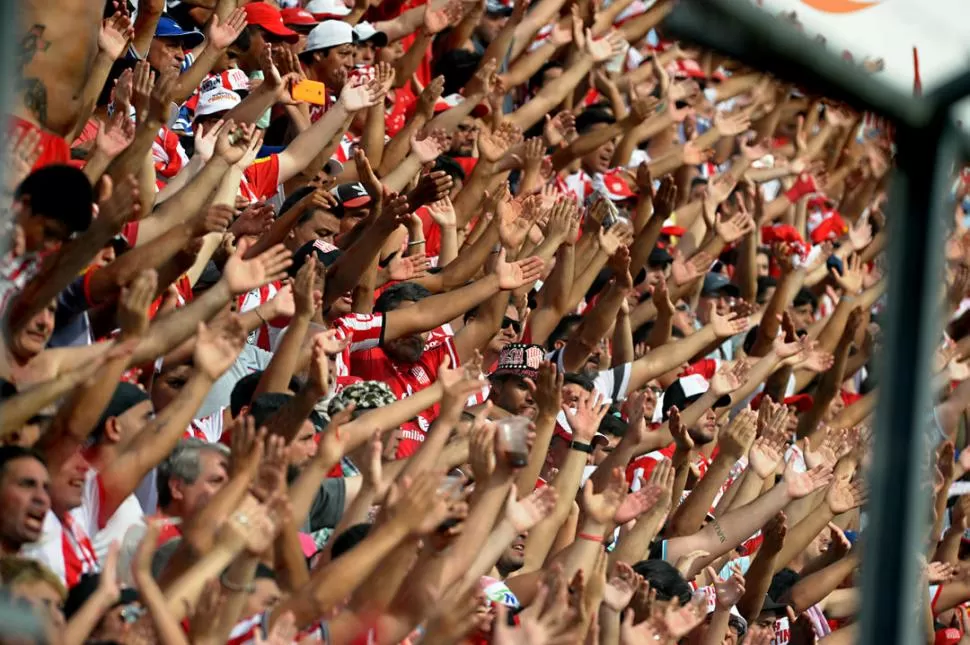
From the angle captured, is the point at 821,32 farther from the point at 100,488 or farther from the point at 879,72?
the point at 100,488

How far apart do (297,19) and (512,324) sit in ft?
5.97

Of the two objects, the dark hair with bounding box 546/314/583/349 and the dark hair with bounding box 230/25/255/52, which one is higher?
the dark hair with bounding box 230/25/255/52

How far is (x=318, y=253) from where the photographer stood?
582cm

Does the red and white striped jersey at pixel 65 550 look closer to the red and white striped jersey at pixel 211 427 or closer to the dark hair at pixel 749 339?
the red and white striped jersey at pixel 211 427

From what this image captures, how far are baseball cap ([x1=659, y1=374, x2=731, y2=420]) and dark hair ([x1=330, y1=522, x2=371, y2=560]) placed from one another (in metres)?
3.09

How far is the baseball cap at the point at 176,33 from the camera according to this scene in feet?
20.8

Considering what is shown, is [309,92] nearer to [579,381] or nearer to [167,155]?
[167,155]

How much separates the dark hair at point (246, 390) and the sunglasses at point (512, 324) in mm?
1717

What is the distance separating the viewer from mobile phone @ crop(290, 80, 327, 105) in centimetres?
693

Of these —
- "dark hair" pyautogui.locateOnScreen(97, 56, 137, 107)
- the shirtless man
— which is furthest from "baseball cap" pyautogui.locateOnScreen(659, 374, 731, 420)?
the shirtless man

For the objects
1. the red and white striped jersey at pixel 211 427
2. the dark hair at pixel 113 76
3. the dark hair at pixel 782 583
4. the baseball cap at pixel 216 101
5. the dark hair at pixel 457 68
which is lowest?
the dark hair at pixel 782 583

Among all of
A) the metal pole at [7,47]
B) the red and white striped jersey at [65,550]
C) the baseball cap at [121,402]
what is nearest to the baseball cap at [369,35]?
the baseball cap at [121,402]

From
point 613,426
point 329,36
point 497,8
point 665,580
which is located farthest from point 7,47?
point 497,8

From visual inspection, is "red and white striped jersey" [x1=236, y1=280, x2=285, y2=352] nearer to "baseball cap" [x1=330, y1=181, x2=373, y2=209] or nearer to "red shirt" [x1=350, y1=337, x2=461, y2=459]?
"red shirt" [x1=350, y1=337, x2=461, y2=459]
